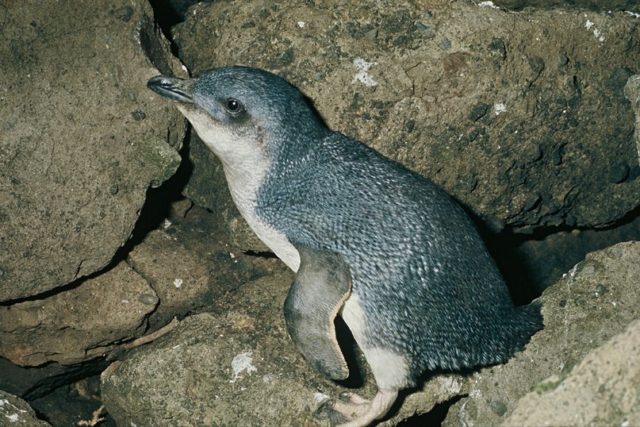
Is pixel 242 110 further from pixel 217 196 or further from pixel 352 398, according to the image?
pixel 352 398

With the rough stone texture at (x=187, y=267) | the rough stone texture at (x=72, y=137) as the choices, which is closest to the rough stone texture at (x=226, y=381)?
the rough stone texture at (x=187, y=267)

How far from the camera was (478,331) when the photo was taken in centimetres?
324

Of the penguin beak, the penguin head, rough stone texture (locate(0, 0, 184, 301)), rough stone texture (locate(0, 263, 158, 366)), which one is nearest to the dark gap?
rough stone texture (locate(0, 263, 158, 366))

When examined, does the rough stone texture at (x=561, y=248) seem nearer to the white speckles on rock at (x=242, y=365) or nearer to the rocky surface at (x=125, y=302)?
the rocky surface at (x=125, y=302)

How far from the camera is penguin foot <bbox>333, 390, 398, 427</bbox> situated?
332 centimetres

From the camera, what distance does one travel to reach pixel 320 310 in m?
3.14

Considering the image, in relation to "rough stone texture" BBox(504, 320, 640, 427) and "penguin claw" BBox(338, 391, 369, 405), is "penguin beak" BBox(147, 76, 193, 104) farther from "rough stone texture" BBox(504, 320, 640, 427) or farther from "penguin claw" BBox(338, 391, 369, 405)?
"rough stone texture" BBox(504, 320, 640, 427)

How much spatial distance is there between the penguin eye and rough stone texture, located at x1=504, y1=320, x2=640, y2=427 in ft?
4.74

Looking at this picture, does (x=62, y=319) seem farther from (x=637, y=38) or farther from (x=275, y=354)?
(x=637, y=38)

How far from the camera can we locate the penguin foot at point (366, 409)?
3324mm

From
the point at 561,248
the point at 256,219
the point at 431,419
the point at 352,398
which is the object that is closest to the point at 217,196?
the point at 256,219

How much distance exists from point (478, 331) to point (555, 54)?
130 cm

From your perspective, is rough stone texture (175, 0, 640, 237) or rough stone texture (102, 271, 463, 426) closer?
rough stone texture (102, 271, 463, 426)

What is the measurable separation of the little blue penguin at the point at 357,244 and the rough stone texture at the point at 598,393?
1.86 feet
